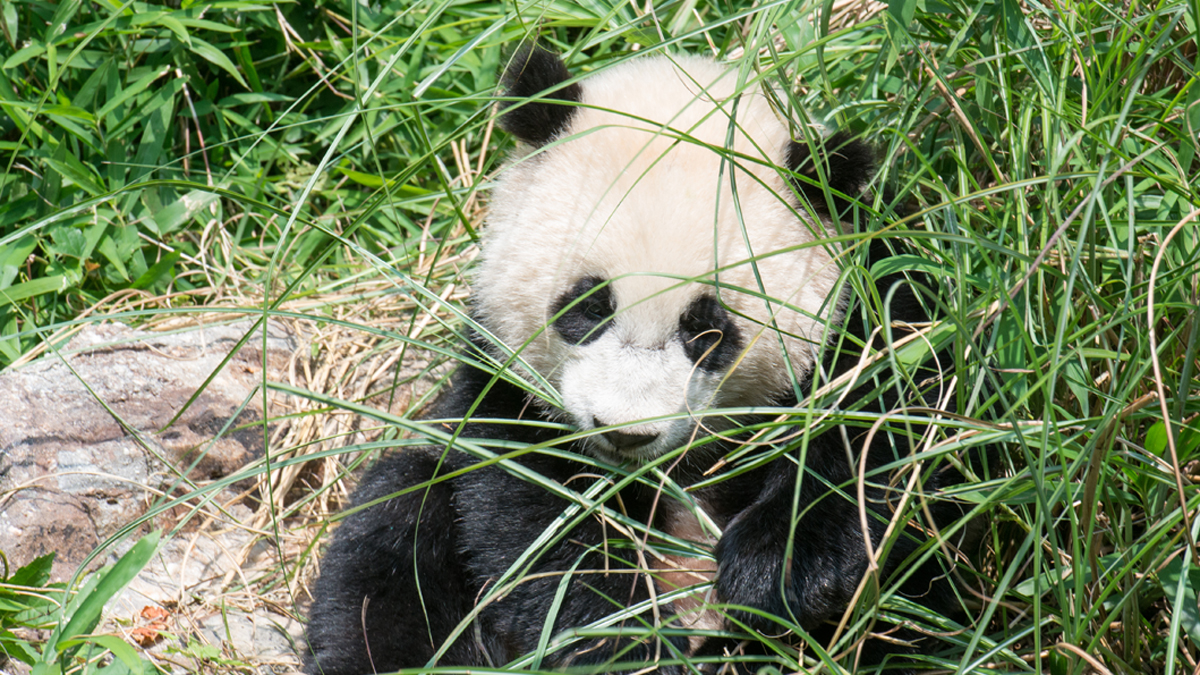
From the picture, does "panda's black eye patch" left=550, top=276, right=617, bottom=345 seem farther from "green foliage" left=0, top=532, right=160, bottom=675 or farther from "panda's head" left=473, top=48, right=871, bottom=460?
"green foliage" left=0, top=532, right=160, bottom=675

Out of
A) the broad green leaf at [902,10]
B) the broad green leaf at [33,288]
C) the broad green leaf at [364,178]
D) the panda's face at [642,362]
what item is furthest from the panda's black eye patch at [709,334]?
the broad green leaf at [33,288]

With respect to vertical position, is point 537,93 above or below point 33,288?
above

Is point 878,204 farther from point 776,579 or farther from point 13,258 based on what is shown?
point 13,258

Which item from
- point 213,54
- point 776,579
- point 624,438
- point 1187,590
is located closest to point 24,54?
point 213,54

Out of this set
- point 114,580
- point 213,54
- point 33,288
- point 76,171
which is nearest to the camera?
point 114,580

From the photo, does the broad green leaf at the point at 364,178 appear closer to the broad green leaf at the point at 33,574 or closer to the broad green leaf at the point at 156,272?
the broad green leaf at the point at 156,272

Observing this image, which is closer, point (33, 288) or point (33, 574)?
point (33, 574)

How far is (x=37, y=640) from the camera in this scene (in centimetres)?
247

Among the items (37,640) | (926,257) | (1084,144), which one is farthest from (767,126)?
(37,640)

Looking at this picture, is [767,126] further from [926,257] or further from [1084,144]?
[1084,144]

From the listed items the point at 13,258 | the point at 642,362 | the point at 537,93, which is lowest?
the point at 642,362

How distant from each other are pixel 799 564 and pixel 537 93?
1.28 metres

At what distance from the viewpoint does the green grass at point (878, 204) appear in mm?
1844

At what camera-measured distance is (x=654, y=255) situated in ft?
7.13
